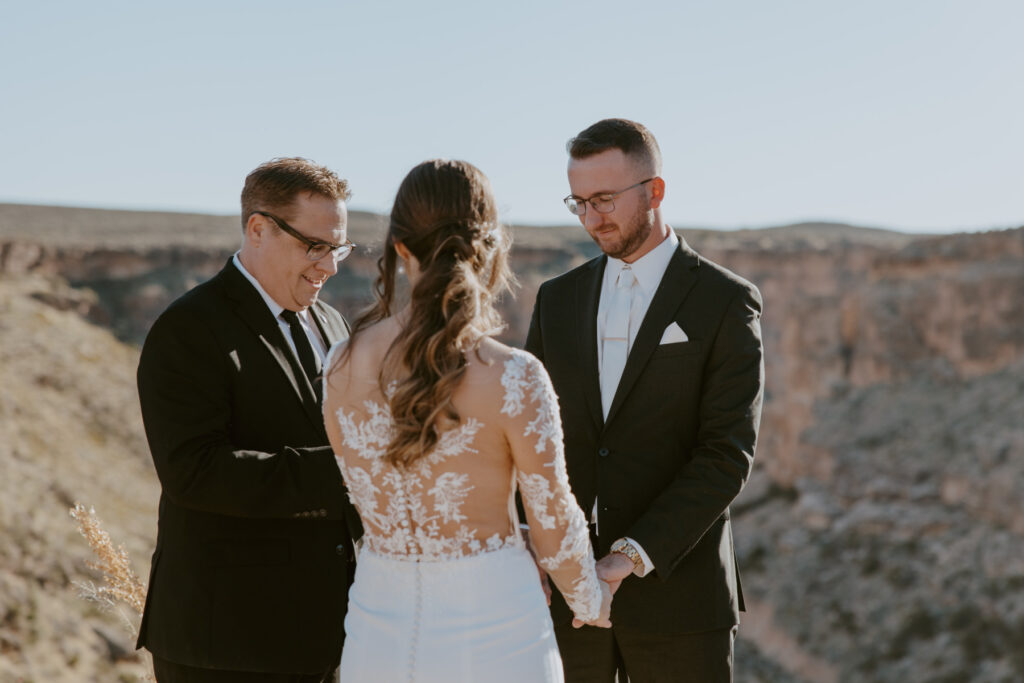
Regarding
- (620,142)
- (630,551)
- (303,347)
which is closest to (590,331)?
(620,142)

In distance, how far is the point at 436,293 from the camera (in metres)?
2.09

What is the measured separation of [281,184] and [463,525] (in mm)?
1315

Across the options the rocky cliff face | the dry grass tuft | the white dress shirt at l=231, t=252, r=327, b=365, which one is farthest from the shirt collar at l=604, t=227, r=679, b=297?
the rocky cliff face

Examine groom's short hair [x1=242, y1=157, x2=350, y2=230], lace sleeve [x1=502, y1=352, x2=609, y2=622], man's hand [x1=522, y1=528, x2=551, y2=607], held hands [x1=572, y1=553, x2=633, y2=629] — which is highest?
groom's short hair [x1=242, y1=157, x2=350, y2=230]

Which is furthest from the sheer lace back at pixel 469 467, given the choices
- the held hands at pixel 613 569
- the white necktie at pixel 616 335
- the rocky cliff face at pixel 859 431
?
the rocky cliff face at pixel 859 431

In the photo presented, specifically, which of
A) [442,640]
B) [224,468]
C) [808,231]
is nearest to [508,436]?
[442,640]

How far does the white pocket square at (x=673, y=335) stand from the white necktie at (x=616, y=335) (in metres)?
0.16

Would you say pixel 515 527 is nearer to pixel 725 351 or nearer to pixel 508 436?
pixel 508 436

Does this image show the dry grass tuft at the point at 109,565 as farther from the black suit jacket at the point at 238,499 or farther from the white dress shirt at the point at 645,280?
the white dress shirt at the point at 645,280

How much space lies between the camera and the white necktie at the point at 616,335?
314cm

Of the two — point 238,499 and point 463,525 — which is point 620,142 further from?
point 238,499

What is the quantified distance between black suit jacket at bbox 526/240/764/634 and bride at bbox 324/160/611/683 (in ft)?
2.49

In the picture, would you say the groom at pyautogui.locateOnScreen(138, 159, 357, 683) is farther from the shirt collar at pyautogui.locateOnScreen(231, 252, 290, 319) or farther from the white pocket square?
the white pocket square

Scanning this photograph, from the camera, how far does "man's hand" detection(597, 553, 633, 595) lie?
9.01 feet
